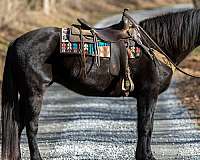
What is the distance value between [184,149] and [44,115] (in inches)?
172

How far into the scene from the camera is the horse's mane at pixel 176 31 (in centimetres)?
733

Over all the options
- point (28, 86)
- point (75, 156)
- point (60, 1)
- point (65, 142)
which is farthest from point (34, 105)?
point (60, 1)

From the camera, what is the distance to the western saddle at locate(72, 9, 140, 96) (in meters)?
7.11

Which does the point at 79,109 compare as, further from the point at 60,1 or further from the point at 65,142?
the point at 60,1

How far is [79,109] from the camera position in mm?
12469

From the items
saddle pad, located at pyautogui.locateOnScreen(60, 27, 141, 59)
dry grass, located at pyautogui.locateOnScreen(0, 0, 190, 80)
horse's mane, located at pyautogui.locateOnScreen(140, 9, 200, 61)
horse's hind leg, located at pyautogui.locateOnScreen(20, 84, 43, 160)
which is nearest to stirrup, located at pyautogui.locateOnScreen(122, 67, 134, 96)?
saddle pad, located at pyautogui.locateOnScreen(60, 27, 141, 59)

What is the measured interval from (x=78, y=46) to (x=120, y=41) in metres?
0.54

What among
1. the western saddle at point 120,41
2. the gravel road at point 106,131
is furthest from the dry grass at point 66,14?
the western saddle at point 120,41

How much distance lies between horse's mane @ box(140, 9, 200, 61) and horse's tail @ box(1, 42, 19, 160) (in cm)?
184

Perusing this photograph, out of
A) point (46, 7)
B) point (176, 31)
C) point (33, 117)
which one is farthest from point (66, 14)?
point (33, 117)

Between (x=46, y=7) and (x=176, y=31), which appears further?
(x=46, y=7)

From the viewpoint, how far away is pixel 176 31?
736 cm

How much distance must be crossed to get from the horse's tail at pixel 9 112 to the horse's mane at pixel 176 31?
1.84 meters

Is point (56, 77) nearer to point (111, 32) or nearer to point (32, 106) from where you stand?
point (32, 106)
